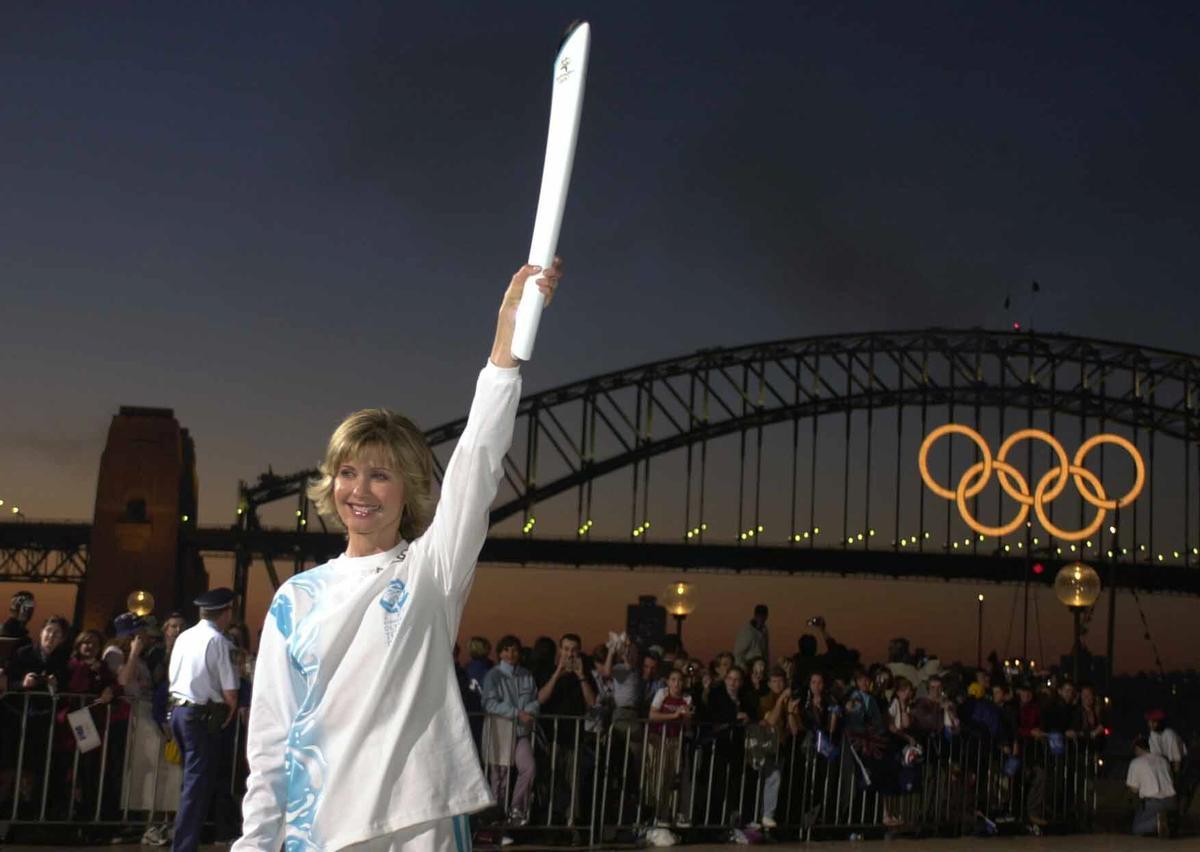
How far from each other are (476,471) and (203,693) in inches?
297

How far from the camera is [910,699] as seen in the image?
1644 cm

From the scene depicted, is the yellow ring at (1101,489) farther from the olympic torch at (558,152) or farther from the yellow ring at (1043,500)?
the olympic torch at (558,152)

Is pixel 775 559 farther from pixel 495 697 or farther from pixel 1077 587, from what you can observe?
pixel 495 697

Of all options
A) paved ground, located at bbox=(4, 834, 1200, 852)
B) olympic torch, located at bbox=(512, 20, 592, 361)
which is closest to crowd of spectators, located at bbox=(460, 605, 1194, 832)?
paved ground, located at bbox=(4, 834, 1200, 852)

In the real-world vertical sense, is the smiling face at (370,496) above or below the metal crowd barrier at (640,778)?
above

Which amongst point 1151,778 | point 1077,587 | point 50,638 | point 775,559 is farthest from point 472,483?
point 775,559

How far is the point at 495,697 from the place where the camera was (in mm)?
13438

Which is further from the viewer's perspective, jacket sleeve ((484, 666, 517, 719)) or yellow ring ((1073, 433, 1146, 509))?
yellow ring ((1073, 433, 1146, 509))

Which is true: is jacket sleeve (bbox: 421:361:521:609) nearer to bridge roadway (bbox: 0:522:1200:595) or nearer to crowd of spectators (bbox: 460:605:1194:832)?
crowd of spectators (bbox: 460:605:1194:832)

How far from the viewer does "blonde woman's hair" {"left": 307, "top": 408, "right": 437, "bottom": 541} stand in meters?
3.52

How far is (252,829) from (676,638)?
15855 millimetres

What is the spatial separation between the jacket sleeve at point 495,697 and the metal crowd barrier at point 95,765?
1.99 meters

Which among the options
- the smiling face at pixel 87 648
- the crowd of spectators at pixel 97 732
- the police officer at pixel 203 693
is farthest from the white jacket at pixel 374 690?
the smiling face at pixel 87 648

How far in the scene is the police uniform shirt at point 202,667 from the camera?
10406 mm
